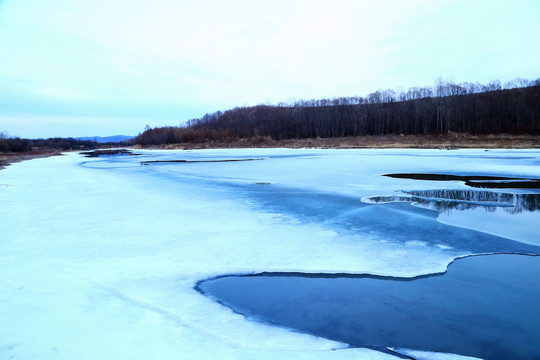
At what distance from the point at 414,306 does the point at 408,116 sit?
58.9 metres

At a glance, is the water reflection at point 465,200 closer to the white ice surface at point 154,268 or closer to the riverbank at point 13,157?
the white ice surface at point 154,268

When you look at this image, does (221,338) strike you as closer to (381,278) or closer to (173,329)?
(173,329)

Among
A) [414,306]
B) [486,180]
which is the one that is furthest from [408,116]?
[414,306]

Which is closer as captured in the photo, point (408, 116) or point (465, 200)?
point (465, 200)

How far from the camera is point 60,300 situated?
2.78m

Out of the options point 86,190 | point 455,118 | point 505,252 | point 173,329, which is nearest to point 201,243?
point 173,329

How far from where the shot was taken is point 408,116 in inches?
2213

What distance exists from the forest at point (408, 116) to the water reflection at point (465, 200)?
40825mm

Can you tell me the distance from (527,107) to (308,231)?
54.8 metres

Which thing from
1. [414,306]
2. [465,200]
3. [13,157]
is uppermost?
[13,157]

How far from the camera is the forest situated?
4788 centimetres

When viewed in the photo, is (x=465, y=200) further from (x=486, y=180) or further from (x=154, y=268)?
(x=154, y=268)

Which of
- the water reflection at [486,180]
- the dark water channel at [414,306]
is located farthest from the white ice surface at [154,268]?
the water reflection at [486,180]

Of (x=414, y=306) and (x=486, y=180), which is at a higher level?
(x=486, y=180)
